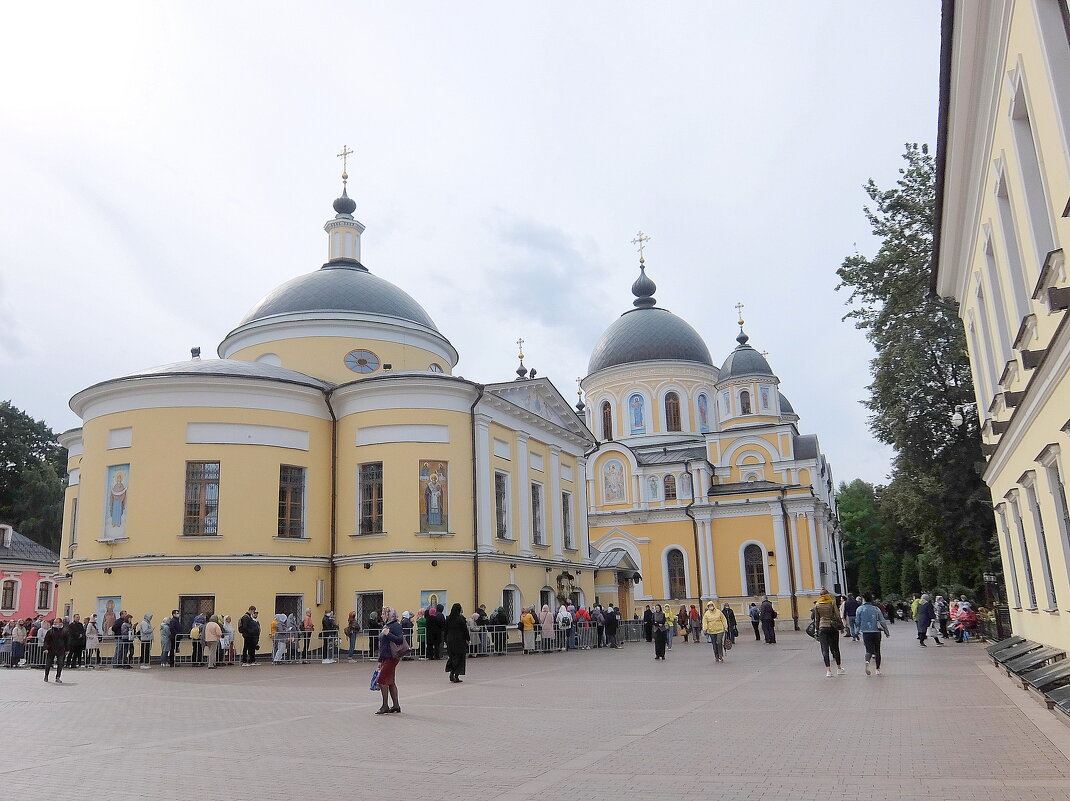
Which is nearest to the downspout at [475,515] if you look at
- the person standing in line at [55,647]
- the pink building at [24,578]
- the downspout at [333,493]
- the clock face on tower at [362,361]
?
the downspout at [333,493]

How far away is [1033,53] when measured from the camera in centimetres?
865

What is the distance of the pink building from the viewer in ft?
153

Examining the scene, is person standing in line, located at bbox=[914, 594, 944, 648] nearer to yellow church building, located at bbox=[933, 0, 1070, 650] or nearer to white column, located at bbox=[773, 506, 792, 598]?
yellow church building, located at bbox=[933, 0, 1070, 650]

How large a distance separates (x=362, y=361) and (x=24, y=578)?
27.9 meters

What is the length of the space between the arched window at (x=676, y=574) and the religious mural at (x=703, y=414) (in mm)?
10093

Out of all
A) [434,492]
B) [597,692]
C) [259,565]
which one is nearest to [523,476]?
[434,492]

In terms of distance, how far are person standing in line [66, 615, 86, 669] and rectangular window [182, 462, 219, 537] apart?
3758 millimetres

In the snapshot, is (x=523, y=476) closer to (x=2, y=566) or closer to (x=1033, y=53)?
(x=1033, y=53)

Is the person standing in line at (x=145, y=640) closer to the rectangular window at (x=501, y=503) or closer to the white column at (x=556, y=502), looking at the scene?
the rectangular window at (x=501, y=503)

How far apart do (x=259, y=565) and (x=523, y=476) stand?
1015cm

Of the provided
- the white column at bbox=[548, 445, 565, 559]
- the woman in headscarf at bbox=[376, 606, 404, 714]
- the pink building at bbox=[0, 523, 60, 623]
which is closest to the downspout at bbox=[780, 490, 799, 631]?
the white column at bbox=[548, 445, 565, 559]

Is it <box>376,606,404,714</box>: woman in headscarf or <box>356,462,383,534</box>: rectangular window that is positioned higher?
<box>356,462,383,534</box>: rectangular window

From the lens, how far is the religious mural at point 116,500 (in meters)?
25.4

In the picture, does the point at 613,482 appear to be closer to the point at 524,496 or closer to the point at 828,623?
the point at 524,496
